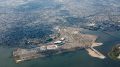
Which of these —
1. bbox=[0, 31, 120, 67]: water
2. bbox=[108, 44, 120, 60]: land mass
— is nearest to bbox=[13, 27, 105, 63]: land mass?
bbox=[0, 31, 120, 67]: water

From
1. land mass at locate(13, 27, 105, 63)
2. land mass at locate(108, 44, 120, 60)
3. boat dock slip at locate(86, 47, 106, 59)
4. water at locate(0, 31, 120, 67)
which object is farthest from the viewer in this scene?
land mass at locate(13, 27, 105, 63)

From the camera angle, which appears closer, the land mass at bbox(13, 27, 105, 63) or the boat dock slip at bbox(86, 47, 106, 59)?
the boat dock slip at bbox(86, 47, 106, 59)

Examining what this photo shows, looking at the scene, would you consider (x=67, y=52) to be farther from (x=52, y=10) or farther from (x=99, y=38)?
(x=52, y=10)

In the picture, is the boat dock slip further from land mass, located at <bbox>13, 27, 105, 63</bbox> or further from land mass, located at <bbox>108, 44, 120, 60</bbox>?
land mass, located at <bbox>108, 44, 120, 60</bbox>

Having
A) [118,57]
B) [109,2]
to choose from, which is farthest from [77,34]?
[109,2]

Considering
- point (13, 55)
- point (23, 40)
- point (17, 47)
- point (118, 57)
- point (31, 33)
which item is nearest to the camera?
Result: point (118, 57)

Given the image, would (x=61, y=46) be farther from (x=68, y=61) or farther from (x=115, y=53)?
(x=115, y=53)

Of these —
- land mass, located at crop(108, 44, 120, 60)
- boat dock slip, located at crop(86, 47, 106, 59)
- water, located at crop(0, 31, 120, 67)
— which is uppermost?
land mass, located at crop(108, 44, 120, 60)

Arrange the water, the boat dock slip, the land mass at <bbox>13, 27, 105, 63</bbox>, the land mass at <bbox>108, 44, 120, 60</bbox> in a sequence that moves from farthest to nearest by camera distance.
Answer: the land mass at <bbox>13, 27, 105, 63</bbox>
the boat dock slip
the land mass at <bbox>108, 44, 120, 60</bbox>
the water

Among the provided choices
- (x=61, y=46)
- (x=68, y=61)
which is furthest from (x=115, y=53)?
(x=61, y=46)

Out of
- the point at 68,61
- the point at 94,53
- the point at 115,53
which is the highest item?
the point at 115,53

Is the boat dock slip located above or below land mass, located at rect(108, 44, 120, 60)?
below
